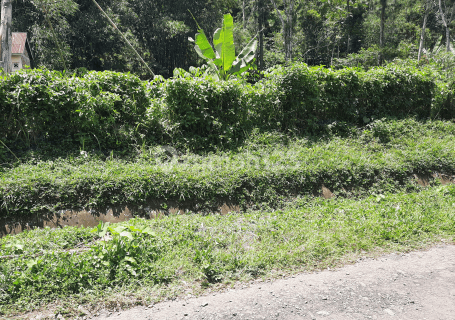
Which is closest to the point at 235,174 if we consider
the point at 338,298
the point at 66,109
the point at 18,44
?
the point at 338,298

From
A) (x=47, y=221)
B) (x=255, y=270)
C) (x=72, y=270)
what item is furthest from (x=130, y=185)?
(x=255, y=270)

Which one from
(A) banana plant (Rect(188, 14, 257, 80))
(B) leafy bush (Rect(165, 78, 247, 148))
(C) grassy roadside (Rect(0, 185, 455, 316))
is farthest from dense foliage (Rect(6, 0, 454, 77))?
(C) grassy roadside (Rect(0, 185, 455, 316))

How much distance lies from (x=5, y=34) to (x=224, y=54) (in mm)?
5690

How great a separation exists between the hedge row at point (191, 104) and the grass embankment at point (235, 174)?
0.71 metres

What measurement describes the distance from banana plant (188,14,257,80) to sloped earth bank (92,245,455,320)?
6818 mm

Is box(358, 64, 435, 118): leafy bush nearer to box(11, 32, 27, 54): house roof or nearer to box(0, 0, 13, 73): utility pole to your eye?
box(0, 0, 13, 73): utility pole

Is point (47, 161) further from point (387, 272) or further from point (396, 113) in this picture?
point (396, 113)

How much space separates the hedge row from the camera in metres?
6.08

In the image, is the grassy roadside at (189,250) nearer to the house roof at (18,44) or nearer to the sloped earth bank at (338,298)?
the sloped earth bank at (338,298)

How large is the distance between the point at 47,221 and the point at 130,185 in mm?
1308

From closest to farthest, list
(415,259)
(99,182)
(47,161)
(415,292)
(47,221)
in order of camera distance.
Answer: (415,292) < (415,259) < (47,221) < (99,182) < (47,161)

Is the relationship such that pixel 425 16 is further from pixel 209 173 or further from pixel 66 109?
pixel 66 109

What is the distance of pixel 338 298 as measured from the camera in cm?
298

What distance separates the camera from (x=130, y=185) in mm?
5047
